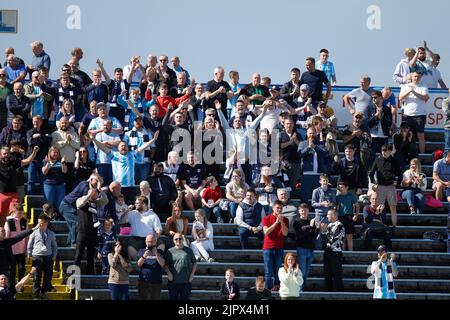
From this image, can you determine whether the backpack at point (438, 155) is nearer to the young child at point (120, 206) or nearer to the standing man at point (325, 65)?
the standing man at point (325, 65)

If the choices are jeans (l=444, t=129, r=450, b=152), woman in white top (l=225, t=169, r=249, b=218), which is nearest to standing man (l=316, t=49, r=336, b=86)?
jeans (l=444, t=129, r=450, b=152)

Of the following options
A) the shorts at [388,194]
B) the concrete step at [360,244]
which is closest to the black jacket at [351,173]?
the shorts at [388,194]

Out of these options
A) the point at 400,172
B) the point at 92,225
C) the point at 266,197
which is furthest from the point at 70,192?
the point at 400,172

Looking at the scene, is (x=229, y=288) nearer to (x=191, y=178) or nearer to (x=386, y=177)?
(x=191, y=178)

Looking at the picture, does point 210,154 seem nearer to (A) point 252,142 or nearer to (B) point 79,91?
(A) point 252,142

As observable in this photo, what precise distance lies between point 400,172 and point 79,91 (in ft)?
→ 24.5

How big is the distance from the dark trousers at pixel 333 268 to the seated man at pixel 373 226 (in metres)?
Result: 1.58

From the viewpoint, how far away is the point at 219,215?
34438mm

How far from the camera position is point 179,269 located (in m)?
31.9

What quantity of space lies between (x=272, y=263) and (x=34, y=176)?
5636 millimetres

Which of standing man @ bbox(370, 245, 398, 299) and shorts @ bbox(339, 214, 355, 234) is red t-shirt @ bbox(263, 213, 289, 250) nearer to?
shorts @ bbox(339, 214, 355, 234)

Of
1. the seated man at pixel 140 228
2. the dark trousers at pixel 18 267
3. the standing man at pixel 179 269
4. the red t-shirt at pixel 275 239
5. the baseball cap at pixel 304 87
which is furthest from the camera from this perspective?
the baseball cap at pixel 304 87

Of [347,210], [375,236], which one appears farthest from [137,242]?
[375,236]

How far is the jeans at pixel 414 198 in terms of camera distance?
118ft
